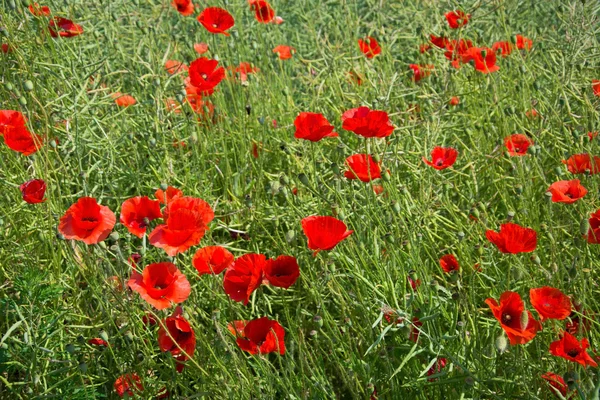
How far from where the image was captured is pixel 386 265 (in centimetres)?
195

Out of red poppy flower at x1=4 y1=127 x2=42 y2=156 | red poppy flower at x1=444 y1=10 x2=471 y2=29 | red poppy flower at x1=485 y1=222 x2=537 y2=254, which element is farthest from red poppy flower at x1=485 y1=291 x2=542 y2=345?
red poppy flower at x1=444 y1=10 x2=471 y2=29

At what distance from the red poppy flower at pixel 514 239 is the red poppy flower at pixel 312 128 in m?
0.50

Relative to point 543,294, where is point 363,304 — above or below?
below

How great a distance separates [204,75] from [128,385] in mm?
1038

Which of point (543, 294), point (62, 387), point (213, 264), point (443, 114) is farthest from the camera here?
point (443, 114)

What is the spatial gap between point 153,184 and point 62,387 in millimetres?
876

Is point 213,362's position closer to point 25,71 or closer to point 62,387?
point 62,387

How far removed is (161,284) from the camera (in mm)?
1643

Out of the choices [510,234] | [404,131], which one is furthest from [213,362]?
[404,131]

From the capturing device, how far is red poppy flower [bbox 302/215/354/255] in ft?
5.29

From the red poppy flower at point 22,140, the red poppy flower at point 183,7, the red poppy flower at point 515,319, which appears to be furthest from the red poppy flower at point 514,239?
the red poppy flower at point 183,7

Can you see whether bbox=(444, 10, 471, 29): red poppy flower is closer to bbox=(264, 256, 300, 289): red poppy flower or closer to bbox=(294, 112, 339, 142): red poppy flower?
bbox=(294, 112, 339, 142): red poppy flower

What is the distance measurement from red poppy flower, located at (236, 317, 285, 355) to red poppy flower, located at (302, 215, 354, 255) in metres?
0.19

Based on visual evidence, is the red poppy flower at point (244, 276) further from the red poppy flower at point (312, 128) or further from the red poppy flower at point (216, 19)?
the red poppy flower at point (216, 19)
